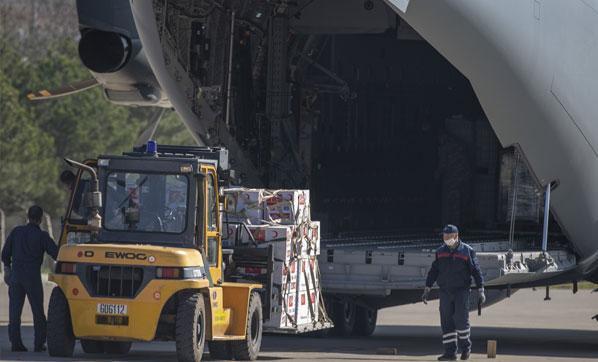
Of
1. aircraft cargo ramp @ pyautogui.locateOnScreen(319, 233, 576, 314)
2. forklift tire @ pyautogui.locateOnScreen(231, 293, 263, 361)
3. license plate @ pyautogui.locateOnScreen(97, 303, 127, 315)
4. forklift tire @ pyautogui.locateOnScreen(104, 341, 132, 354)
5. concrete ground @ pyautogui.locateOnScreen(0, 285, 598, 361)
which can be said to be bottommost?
concrete ground @ pyautogui.locateOnScreen(0, 285, 598, 361)

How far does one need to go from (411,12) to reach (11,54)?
34871mm

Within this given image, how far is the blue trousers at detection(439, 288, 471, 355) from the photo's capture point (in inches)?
647

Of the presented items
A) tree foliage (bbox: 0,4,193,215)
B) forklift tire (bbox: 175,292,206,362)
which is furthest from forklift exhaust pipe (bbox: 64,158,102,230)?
tree foliage (bbox: 0,4,193,215)

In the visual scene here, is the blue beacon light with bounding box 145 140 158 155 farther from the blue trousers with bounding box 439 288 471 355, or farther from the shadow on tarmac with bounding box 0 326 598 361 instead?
the blue trousers with bounding box 439 288 471 355

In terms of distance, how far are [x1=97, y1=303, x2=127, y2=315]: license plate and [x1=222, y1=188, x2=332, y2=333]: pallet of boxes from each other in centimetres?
175

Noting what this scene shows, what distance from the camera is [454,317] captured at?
16516 mm

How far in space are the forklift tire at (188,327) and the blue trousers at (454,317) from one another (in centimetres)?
311

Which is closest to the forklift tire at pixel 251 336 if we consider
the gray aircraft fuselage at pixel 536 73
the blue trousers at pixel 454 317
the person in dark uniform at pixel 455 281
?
the person in dark uniform at pixel 455 281

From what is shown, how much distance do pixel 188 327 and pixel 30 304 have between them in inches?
108

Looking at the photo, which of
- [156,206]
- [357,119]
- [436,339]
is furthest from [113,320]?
[357,119]

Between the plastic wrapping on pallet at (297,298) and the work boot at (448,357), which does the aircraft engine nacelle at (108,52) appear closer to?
the plastic wrapping on pallet at (297,298)

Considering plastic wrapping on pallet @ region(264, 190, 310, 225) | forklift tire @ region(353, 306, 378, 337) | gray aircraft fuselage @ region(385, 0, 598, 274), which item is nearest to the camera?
plastic wrapping on pallet @ region(264, 190, 310, 225)

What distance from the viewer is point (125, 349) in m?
16.3

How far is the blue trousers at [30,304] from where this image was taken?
16.5 metres
